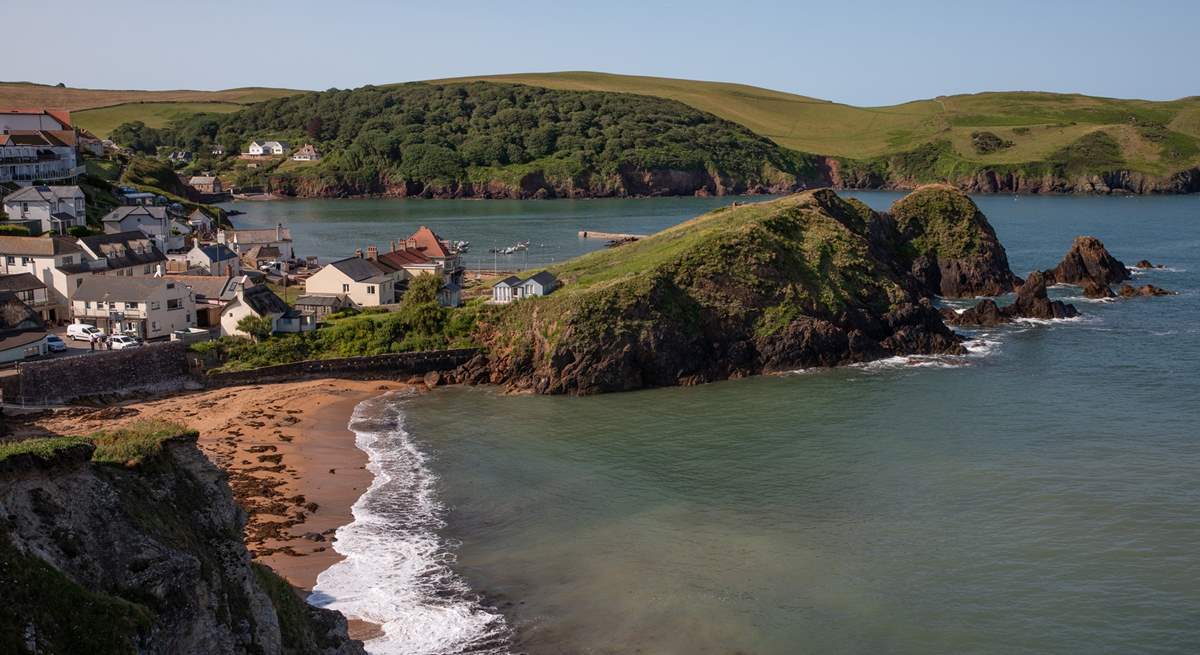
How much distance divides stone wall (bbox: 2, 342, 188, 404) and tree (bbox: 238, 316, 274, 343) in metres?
3.38

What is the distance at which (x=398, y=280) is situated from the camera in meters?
66.1

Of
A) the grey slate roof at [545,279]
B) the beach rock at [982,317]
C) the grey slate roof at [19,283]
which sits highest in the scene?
the grey slate roof at [19,283]

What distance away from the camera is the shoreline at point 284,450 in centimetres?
3072

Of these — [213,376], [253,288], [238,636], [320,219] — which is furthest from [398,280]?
[320,219]

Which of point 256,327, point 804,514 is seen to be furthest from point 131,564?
point 256,327

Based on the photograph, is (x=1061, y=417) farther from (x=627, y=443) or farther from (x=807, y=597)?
(x=807, y=597)

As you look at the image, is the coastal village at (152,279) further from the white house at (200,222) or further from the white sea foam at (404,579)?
the white sea foam at (404,579)

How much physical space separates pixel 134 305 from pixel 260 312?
6.20m

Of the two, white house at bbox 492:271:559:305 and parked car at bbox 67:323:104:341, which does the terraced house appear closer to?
parked car at bbox 67:323:104:341

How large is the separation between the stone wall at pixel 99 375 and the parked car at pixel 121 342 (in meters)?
0.96

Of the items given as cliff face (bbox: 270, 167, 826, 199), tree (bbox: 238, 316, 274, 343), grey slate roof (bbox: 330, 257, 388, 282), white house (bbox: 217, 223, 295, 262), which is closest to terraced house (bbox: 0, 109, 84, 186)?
white house (bbox: 217, 223, 295, 262)

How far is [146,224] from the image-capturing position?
8138 centimetres

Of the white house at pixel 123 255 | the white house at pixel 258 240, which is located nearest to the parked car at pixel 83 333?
the white house at pixel 123 255

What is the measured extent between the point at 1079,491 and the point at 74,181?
90327mm
